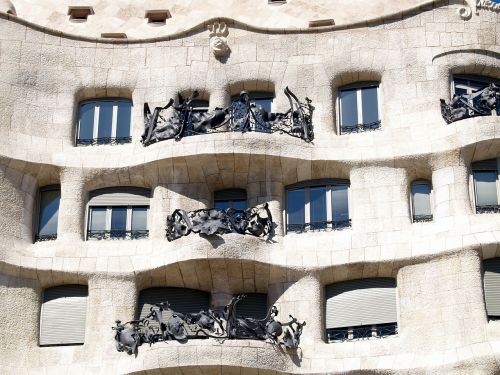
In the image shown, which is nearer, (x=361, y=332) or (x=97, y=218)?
(x=361, y=332)

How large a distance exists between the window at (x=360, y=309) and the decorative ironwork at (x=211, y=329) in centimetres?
97

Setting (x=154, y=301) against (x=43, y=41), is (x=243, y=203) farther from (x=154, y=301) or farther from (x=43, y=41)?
(x=43, y=41)

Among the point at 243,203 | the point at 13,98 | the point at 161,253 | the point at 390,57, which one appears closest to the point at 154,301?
the point at 161,253

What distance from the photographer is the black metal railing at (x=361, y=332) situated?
29406mm

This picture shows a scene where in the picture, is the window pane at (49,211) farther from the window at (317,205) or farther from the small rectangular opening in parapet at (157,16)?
the small rectangular opening in parapet at (157,16)

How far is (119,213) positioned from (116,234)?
24.4 inches

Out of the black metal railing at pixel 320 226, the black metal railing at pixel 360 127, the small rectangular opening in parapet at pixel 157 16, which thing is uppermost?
the small rectangular opening in parapet at pixel 157 16

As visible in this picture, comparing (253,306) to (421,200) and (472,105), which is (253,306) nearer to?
(421,200)

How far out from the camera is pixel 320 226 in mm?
30891

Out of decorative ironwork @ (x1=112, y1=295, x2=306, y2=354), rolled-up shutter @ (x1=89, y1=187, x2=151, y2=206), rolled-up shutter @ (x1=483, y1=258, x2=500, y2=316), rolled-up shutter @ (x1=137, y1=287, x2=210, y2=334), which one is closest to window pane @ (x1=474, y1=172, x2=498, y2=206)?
rolled-up shutter @ (x1=483, y1=258, x2=500, y2=316)

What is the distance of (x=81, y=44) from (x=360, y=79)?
6965 mm

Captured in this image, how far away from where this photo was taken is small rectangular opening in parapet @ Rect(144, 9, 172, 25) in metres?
35.3

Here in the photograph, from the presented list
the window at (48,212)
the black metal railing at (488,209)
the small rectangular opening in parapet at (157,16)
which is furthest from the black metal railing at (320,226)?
the small rectangular opening in parapet at (157,16)

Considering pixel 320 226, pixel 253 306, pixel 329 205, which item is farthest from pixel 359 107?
pixel 253 306
